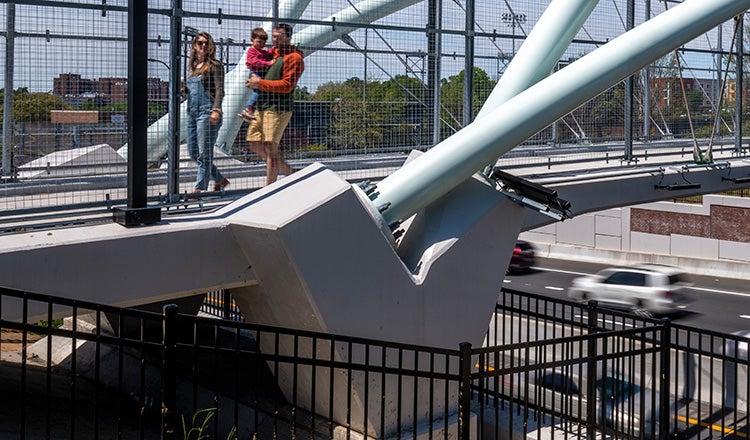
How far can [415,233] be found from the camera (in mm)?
7969

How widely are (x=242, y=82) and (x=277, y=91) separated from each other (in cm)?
46

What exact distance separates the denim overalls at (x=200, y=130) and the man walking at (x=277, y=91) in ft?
1.14

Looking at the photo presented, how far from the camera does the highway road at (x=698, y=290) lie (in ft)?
74.7

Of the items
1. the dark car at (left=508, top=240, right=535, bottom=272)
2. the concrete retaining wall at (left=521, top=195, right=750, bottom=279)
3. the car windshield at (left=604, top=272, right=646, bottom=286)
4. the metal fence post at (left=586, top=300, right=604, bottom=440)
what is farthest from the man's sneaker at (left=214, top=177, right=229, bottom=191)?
the concrete retaining wall at (left=521, top=195, right=750, bottom=279)

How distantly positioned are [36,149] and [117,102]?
0.69 metres

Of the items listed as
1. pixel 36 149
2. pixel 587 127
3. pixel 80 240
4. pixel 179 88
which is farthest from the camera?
pixel 587 127

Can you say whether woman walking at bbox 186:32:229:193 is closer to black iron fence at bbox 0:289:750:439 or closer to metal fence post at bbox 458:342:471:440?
black iron fence at bbox 0:289:750:439

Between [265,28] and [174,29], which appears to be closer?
[174,29]

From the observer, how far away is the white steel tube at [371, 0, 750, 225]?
7.54m

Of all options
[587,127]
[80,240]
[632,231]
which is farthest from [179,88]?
[632,231]

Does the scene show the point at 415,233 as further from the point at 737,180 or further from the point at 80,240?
the point at 737,180

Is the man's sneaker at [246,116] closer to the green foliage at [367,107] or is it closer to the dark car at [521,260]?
the green foliage at [367,107]

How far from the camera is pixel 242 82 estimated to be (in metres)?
7.92

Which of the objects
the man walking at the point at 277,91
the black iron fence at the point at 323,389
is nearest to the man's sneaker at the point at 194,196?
the man walking at the point at 277,91
